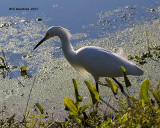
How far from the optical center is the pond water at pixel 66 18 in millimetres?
4214

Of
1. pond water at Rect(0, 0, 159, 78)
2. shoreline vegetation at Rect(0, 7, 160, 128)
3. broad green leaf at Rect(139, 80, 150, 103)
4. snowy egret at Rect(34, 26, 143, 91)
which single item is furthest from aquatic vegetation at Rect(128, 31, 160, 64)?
broad green leaf at Rect(139, 80, 150, 103)

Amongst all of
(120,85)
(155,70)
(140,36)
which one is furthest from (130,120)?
(140,36)

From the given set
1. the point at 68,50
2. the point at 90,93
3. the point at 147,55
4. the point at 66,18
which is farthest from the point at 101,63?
the point at 66,18

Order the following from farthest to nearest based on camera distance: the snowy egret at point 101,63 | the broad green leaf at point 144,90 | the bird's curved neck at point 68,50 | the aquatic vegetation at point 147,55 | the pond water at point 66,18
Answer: the pond water at point 66,18 < the aquatic vegetation at point 147,55 < the bird's curved neck at point 68,50 < the snowy egret at point 101,63 < the broad green leaf at point 144,90

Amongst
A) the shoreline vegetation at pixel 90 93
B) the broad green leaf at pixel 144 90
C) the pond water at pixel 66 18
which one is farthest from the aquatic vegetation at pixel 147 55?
the broad green leaf at pixel 144 90

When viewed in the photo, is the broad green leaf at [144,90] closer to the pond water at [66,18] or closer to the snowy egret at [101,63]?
the snowy egret at [101,63]

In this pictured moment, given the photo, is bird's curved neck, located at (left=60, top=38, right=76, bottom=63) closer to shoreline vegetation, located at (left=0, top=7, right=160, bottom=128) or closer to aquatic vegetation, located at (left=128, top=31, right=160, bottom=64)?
shoreline vegetation, located at (left=0, top=7, right=160, bottom=128)

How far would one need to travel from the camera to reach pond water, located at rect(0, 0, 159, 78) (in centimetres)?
421

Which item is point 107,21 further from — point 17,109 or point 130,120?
point 130,120

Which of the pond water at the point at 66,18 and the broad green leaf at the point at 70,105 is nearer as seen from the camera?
the broad green leaf at the point at 70,105

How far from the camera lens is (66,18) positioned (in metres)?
5.03

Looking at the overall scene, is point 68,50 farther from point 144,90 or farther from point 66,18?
point 66,18

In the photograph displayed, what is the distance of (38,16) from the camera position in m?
5.29

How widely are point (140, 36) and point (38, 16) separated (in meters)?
2.06
